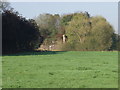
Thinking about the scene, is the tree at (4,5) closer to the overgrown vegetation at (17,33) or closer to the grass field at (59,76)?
the overgrown vegetation at (17,33)

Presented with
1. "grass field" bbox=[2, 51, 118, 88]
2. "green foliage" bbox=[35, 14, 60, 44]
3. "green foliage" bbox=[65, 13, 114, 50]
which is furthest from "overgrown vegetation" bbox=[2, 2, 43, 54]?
"grass field" bbox=[2, 51, 118, 88]

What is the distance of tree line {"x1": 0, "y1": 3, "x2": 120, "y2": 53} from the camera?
38234 millimetres

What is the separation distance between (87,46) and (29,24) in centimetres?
1050

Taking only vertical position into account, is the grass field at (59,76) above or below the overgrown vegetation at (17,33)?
below

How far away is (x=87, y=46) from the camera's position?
50.8m

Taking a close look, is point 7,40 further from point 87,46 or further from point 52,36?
point 52,36

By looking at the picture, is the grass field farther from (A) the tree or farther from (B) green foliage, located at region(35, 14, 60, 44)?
(B) green foliage, located at region(35, 14, 60, 44)

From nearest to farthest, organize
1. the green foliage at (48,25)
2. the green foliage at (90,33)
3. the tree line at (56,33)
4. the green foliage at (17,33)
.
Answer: the green foliage at (17,33) < the tree line at (56,33) < the green foliage at (90,33) < the green foliage at (48,25)

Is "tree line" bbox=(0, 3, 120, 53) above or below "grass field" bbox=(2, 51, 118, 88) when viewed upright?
above

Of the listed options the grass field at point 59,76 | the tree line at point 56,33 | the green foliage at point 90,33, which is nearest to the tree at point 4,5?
the tree line at point 56,33

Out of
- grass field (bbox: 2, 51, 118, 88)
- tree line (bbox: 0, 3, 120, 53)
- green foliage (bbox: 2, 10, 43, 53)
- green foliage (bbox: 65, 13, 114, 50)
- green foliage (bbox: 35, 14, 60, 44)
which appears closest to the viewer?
grass field (bbox: 2, 51, 118, 88)

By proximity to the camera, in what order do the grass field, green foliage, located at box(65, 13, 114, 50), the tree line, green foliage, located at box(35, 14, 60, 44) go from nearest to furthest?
the grass field < the tree line < green foliage, located at box(65, 13, 114, 50) < green foliage, located at box(35, 14, 60, 44)

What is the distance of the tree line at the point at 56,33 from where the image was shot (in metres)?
38.2

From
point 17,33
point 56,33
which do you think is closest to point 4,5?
point 17,33
